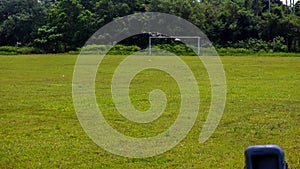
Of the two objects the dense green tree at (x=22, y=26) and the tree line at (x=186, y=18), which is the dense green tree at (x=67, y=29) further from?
the dense green tree at (x=22, y=26)

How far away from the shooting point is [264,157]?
1855mm

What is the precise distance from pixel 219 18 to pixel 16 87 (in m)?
36.8

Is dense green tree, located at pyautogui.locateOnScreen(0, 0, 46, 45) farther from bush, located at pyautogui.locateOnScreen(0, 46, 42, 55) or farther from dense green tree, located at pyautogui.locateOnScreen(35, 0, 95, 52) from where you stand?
bush, located at pyautogui.locateOnScreen(0, 46, 42, 55)

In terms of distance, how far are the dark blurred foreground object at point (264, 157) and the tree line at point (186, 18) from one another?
44664 mm

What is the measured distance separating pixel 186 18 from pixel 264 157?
46.3 metres

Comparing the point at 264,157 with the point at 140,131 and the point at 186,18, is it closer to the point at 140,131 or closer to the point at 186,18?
the point at 140,131

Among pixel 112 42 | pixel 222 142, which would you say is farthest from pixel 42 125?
pixel 112 42

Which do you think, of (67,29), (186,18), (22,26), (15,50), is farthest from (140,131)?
(22,26)

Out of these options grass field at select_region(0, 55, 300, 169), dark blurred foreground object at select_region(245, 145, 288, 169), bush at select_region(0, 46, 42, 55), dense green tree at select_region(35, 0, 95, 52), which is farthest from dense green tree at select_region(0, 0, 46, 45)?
dark blurred foreground object at select_region(245, 145, 288, 169)

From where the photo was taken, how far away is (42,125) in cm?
791

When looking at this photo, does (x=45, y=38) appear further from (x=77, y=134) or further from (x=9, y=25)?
(x=77, y=134)

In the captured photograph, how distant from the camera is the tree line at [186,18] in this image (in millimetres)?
46562

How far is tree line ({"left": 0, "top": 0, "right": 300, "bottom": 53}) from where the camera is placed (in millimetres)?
46562

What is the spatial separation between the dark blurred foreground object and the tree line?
44.7 metres
